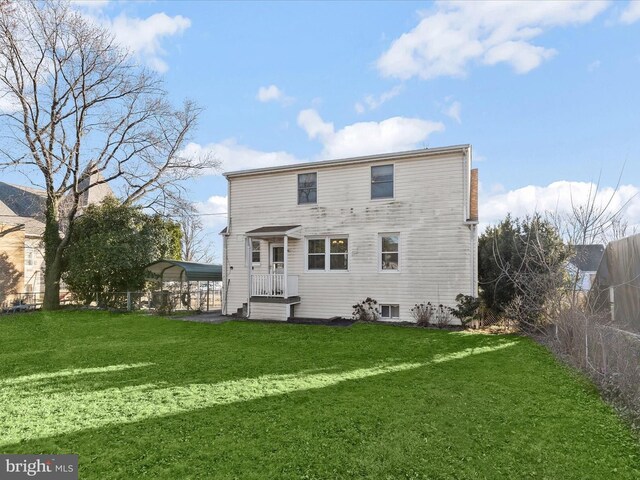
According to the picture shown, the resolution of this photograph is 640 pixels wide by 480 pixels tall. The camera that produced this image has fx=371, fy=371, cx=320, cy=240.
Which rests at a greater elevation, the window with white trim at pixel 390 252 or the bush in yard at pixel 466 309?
the window with white trim at pixel 390 252

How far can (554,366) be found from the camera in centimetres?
712

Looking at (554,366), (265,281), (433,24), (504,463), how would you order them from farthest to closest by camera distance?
(265,281), (433,24), (554,366), (504,463)

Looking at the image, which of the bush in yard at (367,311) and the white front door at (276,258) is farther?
the white front door at (276,258)

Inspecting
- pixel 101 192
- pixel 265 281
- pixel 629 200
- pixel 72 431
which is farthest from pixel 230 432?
pixel 101 192

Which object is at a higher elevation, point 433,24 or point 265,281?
point 433,24

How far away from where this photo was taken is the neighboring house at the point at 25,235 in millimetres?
20953

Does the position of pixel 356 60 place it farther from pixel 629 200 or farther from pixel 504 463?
pixel 504 463

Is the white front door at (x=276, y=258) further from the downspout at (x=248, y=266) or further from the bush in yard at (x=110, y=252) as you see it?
the bush in yard at (x=110, y=252)

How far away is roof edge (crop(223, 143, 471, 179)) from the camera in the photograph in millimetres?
12598

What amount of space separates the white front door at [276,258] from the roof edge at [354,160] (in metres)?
3.08

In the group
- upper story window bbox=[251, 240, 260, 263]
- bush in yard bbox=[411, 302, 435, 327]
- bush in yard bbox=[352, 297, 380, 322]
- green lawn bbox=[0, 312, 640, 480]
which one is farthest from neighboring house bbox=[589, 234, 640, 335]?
upper story window bbox=[251, 240, 260, 263]

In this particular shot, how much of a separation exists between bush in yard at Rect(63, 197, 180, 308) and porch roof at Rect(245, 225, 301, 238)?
6.57 metres

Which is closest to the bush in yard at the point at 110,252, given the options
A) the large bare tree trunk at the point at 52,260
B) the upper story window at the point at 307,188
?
the large bare tree trunk at the point at 52,260

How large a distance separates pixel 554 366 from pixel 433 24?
9626 mm
